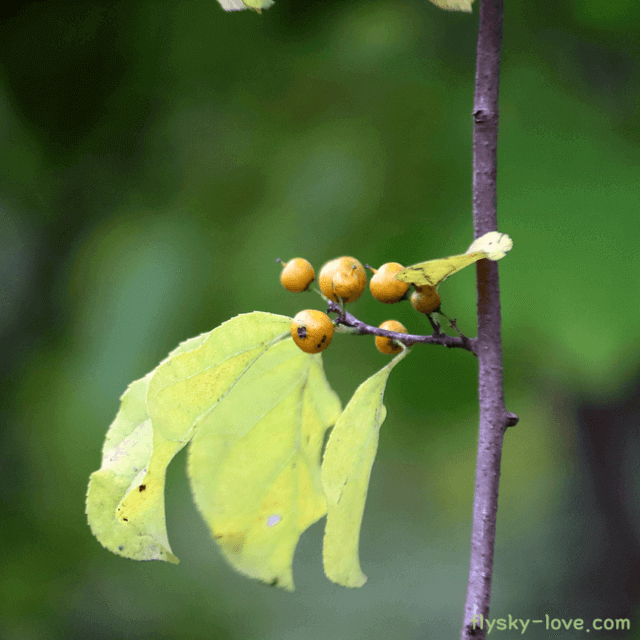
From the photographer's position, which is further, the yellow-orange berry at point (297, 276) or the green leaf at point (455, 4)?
the yellow-orange berry at point (297, 276)

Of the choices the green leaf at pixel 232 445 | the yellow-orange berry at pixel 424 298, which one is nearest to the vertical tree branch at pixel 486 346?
the yellow-orange berry at pixel 424 298

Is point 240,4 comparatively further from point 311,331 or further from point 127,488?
point 127,488

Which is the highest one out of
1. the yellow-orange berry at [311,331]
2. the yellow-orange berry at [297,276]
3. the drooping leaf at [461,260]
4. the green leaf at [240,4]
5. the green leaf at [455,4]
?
the green leaf at [240,4]

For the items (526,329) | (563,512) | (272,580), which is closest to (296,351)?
(272,580)

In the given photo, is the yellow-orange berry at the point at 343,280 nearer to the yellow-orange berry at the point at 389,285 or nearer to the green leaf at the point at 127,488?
the yellow-orange berry at the point at 389,285

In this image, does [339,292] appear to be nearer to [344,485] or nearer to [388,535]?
[344,485]

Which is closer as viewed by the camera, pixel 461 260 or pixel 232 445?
pixel 461 260

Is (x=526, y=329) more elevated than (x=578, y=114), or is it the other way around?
(x=578, y=114)

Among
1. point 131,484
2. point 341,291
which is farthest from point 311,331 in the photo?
point 131,484
